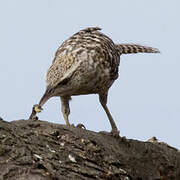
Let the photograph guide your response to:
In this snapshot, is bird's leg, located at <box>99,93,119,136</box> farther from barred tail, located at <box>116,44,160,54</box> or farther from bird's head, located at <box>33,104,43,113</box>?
bird's head, located at <box>33,104,43,113</box>

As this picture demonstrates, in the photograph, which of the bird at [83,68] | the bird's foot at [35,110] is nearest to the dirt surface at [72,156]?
the bird's foot at [35,110]

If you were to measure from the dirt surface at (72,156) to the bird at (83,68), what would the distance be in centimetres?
135

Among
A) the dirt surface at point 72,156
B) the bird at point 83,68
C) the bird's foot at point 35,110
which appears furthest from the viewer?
the bird at point 83,68

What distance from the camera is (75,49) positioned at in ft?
32.7

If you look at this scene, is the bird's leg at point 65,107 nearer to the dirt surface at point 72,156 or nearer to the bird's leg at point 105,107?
the bird's leg at point 105,107

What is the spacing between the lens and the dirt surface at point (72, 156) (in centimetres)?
659

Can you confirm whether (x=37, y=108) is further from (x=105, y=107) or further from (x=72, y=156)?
(x=105, y=107)

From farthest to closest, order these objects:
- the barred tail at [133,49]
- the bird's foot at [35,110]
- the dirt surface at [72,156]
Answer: the barred tail at [133,49]
the bird's foot at [35,110]
the dirt surface at [72,156]

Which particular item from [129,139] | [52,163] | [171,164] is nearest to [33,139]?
[52,163]

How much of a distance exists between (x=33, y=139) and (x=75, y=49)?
10.7ft

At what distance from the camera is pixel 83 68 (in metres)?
9.66

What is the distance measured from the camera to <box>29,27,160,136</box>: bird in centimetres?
952

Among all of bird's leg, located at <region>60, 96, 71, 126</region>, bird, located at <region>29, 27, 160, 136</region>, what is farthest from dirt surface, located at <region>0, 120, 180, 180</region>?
bird's leg, located at <region>60, 96, 71, 126</region>

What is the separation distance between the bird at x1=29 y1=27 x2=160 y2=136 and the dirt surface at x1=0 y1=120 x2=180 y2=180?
4.43 ft
